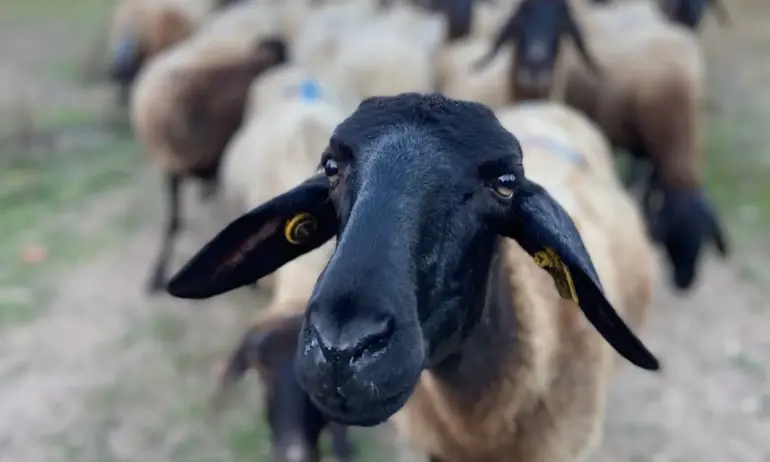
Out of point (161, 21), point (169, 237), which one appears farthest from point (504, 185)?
point (161, 21)

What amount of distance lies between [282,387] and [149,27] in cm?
412

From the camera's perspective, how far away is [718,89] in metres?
7.12

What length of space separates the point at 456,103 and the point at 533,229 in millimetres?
289

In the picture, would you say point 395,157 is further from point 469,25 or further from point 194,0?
point 194,0

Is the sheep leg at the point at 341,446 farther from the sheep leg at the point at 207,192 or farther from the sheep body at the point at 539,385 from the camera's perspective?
the sheep leg at the point at 207,192

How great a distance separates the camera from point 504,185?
1609 millimetres

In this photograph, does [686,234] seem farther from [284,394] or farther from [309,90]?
[284,394]

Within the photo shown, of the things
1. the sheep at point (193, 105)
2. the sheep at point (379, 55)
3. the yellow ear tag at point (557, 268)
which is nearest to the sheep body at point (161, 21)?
the sheep at point (193, 105)

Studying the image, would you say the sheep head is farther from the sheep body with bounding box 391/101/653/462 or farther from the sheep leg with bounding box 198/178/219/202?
the sheep leg with bounding box 198/178/219/202

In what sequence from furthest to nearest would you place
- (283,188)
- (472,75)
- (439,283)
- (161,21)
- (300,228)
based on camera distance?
(161,21), (472,75), (283,188), (300,228), (439,283)

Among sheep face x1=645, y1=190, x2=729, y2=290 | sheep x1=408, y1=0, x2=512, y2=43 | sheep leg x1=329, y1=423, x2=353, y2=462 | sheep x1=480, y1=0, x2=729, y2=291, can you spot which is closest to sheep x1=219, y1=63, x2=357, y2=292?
sheep leg x1=329, y1=423, x2=353, y2=462

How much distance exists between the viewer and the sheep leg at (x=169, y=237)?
14.8 ft

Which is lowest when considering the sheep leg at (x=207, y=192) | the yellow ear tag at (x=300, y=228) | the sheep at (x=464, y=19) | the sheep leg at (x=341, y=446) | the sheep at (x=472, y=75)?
the sheep leg at (x=207, y=192)

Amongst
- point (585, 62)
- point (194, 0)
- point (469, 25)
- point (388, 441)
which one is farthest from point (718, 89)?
point (388, 441)
